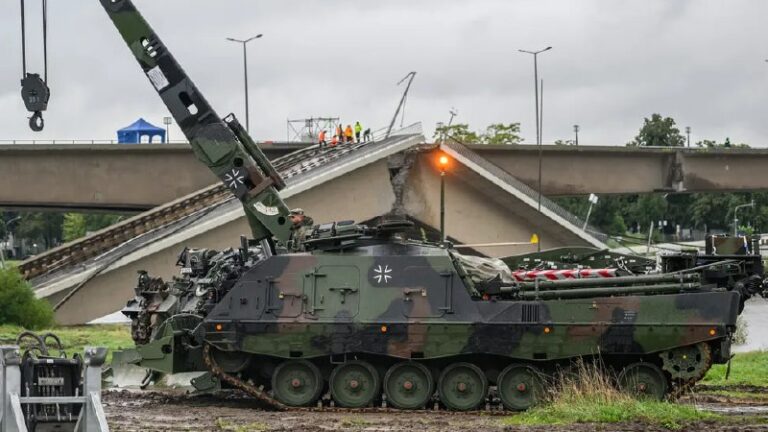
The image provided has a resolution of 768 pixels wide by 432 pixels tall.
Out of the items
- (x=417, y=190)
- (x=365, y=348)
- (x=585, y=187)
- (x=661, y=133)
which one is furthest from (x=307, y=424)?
(x=661, y=133)

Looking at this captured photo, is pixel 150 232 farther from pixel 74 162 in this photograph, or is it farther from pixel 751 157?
pixel 751 157

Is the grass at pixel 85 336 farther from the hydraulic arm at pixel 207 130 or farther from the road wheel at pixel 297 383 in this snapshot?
the road wheel at pixel 297 383

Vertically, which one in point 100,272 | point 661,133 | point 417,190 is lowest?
point 100,272

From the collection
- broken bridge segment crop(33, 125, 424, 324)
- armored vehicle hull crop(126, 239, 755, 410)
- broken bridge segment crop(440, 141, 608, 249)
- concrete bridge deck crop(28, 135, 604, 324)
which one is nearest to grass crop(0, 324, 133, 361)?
broken bridge segment crop(33, 125, 424, 324)

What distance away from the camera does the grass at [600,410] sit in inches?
792

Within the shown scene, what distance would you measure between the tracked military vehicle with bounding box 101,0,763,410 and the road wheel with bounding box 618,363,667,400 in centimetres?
2

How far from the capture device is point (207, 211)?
45219mm

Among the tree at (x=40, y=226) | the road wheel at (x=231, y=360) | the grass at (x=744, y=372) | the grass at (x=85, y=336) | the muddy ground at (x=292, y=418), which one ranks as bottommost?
the muddy ground at (x=292, y=418)

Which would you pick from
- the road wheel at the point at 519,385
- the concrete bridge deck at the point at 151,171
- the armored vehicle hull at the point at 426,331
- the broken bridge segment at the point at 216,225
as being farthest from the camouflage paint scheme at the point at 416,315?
the concrete bridge deck at the point at 151,171

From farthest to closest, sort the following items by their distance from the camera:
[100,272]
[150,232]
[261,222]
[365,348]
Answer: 1. [150,232]
2. [100,272]
3. [261,222]
4. [365,348]

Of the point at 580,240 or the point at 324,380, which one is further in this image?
the point at 580,240

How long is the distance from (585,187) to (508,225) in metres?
5.14

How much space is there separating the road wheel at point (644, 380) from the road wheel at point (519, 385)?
54.6 inches

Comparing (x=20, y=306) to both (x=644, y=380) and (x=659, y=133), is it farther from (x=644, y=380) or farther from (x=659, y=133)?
(x=659, y=133)
